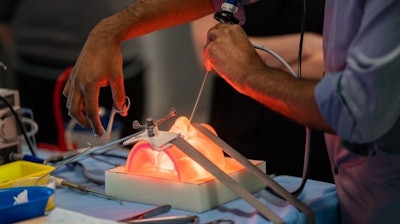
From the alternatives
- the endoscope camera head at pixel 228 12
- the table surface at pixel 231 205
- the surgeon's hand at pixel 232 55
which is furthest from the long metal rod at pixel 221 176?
the endoscope camera head at pixel 228 12

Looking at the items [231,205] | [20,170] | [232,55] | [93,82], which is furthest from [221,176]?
[20,170]

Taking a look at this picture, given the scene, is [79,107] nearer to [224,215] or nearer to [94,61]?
[94,61]

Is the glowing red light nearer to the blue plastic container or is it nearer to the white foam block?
the white foam block

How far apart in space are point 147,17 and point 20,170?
408 mm

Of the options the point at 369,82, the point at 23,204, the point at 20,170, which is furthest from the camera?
the point at 20,170

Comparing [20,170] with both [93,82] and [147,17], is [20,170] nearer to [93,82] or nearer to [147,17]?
[93,82]

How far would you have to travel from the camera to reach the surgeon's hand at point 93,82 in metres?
1.24

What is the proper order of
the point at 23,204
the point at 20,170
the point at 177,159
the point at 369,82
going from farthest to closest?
the point at 20,170
the point at 177,159
the point at 23,204
the point at 369,82

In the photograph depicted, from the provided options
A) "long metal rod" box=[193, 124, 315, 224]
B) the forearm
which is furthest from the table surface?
the forearm

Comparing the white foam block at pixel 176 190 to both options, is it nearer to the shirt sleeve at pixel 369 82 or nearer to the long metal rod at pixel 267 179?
the long metal rod at pixel 267 179

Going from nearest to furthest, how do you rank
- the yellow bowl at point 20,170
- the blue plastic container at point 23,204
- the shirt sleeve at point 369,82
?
the shirt sleeve at point 369,82, the blue plastic container at point 23,204, the yellow bowl at point 20,170

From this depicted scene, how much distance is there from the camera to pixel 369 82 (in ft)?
3.04

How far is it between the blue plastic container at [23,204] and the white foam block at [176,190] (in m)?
0.14

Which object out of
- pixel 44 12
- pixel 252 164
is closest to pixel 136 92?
pixel 44 12
